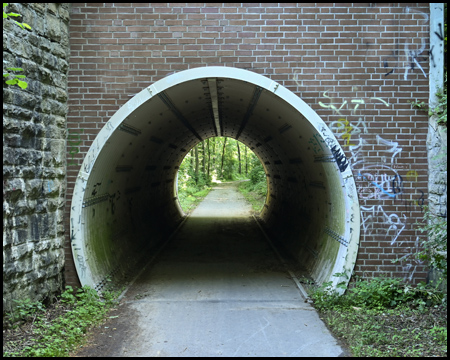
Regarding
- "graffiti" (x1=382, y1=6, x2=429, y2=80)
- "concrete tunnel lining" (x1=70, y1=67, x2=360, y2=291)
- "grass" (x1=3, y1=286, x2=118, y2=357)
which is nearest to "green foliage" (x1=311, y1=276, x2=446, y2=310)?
"concrete tunnel lining" (x1=70, y1=67, x2=360, y2=291)

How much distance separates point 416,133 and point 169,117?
187 inches

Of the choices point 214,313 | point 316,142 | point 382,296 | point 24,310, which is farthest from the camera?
point 316,142

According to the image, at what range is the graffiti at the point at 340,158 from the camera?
6.06 metres

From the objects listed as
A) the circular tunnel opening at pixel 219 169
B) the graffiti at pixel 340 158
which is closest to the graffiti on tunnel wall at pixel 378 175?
the graffiti at pixel 340 158

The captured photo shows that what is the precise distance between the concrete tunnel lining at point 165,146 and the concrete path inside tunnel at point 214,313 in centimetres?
68

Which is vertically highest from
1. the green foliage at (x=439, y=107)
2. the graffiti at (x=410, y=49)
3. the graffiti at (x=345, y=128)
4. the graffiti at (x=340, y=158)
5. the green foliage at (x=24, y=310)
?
the graffiti at (x=410, y=49)

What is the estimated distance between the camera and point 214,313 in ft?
19.1

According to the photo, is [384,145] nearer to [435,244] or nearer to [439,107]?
[439,107]

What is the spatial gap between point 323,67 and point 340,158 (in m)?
1.38

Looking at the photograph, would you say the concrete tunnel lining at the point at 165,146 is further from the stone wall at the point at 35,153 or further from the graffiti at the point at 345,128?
the stone wall at the point at 35,153

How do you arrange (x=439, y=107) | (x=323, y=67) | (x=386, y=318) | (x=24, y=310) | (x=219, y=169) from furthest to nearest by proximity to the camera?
(x=219, y=169) → (x=323, y=67) → (x=439, y=107) → (x=386, y=318) → (x=24, y=310)

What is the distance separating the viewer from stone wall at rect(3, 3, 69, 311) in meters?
4.91

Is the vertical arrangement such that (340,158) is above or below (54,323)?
above

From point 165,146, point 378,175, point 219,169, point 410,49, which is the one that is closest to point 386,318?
point 378,175
